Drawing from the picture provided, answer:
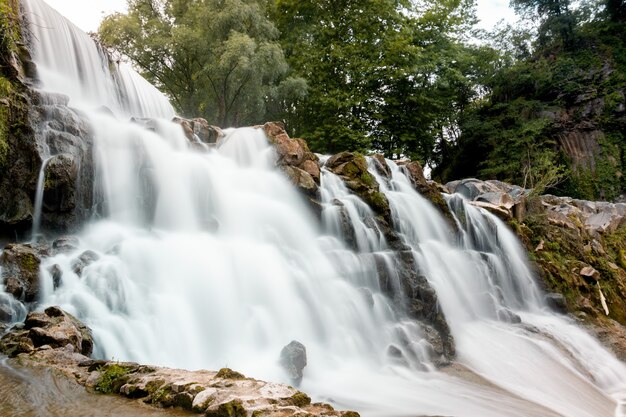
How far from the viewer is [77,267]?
6.11m

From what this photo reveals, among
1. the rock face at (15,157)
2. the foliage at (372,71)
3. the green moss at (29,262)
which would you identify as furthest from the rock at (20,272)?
the foliage at (372,71)

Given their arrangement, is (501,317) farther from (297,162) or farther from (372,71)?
(372,71)

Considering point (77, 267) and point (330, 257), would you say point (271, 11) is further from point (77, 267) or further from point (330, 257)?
point (77, 267)

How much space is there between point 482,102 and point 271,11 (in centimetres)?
1428

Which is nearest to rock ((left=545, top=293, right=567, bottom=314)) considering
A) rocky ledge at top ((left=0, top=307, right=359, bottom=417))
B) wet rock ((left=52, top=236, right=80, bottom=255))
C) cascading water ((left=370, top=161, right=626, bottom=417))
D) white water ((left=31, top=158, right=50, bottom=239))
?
cascading water ((left=370, top=161, right=626, bottom=417))

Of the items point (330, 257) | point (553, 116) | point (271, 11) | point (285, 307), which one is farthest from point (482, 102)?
point (285, 307)

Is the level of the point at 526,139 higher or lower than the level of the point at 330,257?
higher

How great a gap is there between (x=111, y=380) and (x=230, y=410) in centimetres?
137

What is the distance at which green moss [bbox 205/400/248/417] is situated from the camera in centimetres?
301

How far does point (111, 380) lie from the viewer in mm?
3758

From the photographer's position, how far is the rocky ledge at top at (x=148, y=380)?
314cm

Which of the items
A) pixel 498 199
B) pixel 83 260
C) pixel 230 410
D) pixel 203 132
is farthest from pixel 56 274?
pixel 498 199

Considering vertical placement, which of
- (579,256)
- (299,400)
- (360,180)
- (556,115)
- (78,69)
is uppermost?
(556,115)

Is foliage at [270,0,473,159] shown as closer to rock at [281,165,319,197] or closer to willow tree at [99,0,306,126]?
willow tree at [99,0,306,126]
